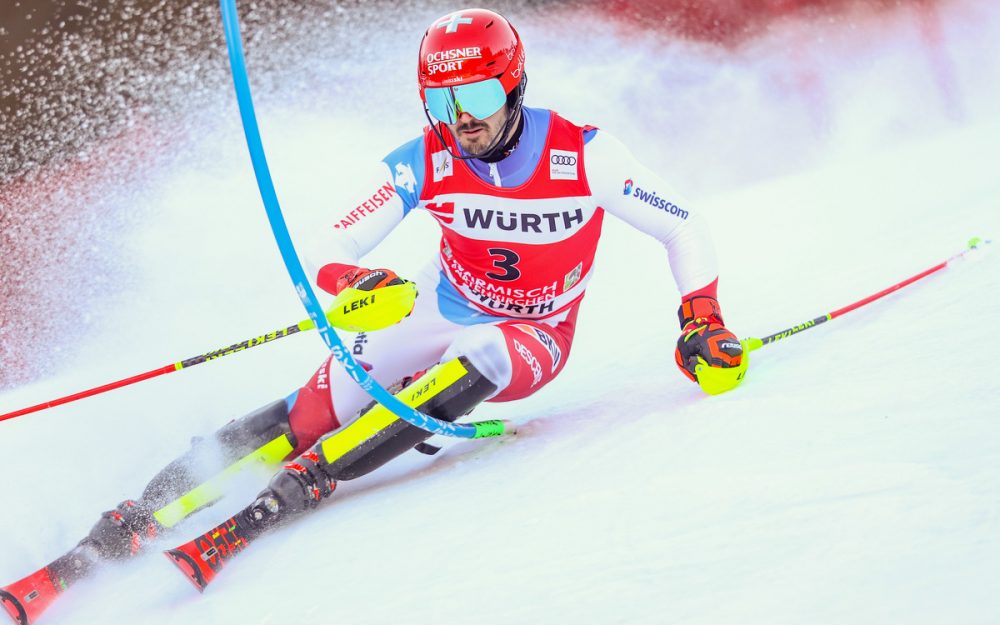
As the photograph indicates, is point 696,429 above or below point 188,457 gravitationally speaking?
below

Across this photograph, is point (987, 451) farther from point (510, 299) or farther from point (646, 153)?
point (646, 153)

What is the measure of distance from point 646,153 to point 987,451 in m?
5.03

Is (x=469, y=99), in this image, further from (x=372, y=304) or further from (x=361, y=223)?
(x=372, y=304)

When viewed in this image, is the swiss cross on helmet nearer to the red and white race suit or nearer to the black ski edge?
the red and white race suit

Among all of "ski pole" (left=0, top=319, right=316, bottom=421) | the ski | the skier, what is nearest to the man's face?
the skier

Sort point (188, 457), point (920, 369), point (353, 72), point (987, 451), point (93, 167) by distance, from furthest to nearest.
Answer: point (353, 72), point (93, 167), point (188, 457), point (920, 369), point (987, 451)

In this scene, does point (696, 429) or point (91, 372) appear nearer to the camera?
point (696, 429)

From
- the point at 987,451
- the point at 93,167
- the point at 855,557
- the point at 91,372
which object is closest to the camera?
the point at 855,557

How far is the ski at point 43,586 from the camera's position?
2002 mm

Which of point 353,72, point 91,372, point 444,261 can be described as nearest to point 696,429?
point 444,261

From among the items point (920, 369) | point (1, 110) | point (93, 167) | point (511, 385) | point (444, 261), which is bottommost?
point (920, 369)

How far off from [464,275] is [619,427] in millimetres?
673

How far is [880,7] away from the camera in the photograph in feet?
23.8

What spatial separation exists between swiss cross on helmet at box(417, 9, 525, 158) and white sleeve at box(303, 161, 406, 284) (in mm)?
264
